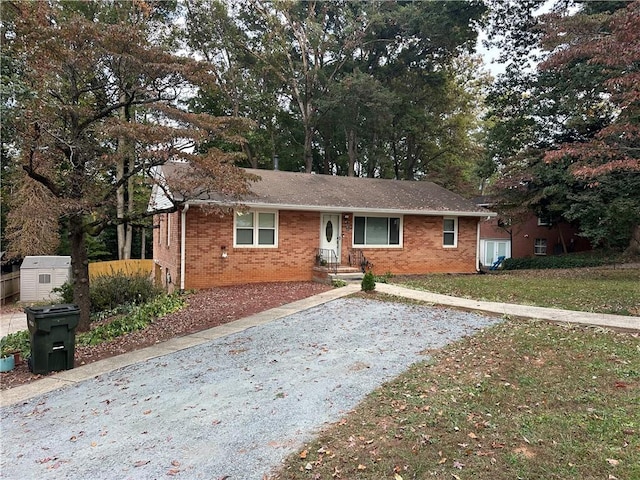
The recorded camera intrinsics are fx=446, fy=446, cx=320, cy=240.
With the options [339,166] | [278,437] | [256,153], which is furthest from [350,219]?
[339,166]

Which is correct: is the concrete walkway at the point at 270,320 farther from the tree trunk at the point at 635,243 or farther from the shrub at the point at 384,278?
the tree trunk at the point at 635,243

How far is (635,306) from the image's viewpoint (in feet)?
31.7

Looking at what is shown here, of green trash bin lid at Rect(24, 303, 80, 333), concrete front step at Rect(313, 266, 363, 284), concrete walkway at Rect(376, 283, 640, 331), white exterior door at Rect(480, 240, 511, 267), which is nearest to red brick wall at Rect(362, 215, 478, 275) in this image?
concrete front step at Rect(313, 266, 363, 284)

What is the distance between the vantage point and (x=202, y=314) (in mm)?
9773

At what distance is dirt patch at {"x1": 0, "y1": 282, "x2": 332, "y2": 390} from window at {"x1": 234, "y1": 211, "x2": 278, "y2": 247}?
137cm

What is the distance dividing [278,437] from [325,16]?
28.3 m

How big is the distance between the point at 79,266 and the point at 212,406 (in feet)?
18.5

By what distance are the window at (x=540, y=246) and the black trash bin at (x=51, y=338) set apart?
99.4 ft

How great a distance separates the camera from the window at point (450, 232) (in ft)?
57.4

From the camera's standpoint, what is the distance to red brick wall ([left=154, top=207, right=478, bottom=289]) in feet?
44.0

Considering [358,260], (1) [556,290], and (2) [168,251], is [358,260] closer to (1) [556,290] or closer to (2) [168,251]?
(1) [556,290]

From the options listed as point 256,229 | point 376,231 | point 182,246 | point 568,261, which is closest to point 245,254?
point 256,229

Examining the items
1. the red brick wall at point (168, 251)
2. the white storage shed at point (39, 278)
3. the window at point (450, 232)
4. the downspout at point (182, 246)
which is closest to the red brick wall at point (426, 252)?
the window at point (450, 232)

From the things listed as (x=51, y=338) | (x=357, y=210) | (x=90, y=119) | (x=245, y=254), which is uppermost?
(x=90, y=119)
